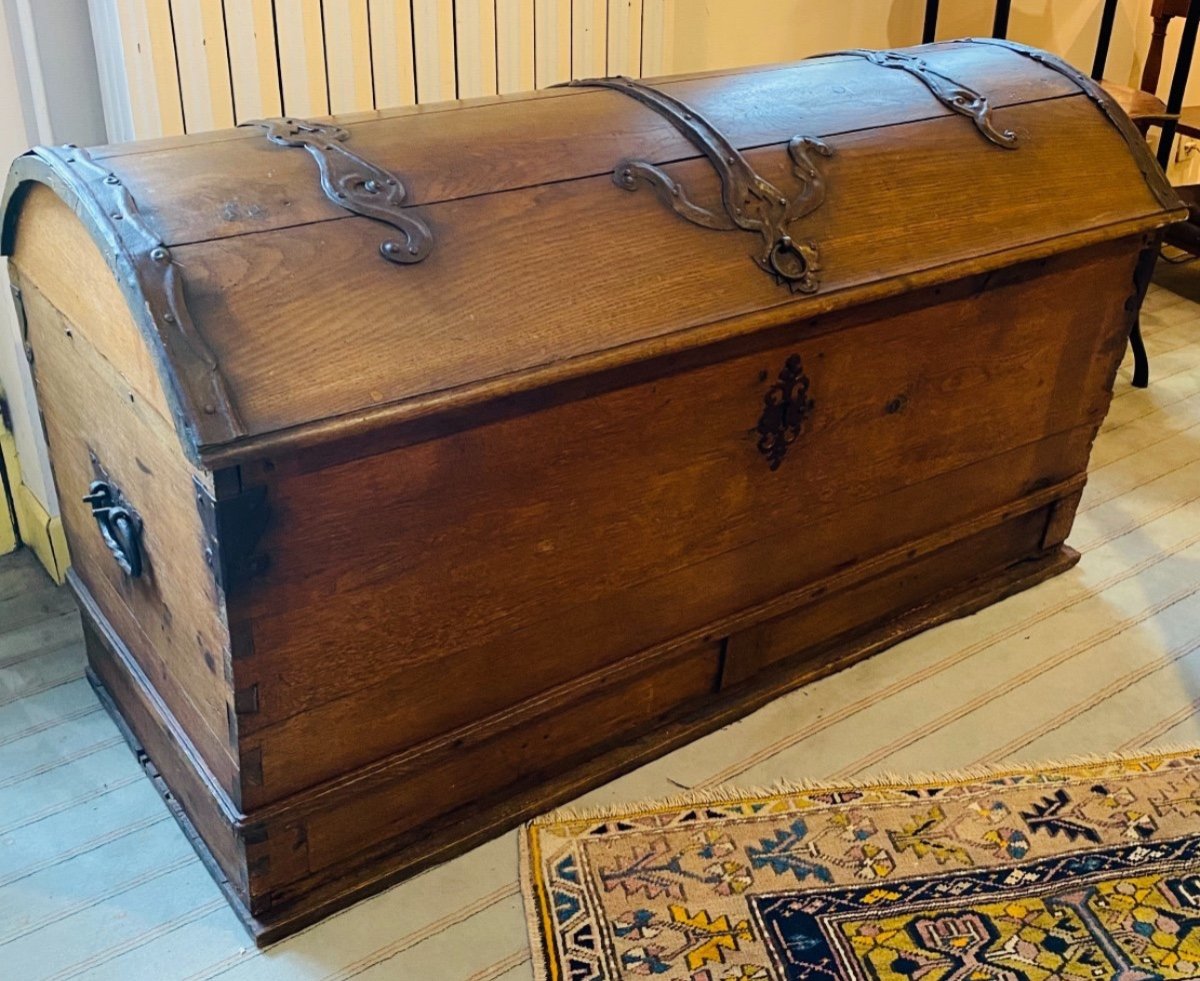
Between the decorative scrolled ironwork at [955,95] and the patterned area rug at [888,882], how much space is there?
973mm

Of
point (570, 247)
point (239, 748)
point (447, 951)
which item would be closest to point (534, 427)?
point (570, 247)

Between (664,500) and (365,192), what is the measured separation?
55cm

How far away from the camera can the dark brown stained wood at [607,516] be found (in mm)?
1369

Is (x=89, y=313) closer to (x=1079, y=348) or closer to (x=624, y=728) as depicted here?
(x=624, y=728)

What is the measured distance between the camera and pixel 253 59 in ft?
6.55

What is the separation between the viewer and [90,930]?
152 centimetres

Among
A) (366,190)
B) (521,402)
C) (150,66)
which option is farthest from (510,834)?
(150,66)

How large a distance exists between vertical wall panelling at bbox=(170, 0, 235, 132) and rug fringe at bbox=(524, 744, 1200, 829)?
1.23 metres

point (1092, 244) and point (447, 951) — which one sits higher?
point (1092, 244)

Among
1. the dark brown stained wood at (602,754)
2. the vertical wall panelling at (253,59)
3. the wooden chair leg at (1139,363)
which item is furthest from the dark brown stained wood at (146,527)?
the wooden chair leg at (1139,363)

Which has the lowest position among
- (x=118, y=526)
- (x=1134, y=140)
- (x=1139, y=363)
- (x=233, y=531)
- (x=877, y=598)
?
(x=1139, y=363)

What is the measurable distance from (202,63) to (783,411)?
1.09 metres

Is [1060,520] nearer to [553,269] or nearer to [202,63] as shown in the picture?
[553,269]

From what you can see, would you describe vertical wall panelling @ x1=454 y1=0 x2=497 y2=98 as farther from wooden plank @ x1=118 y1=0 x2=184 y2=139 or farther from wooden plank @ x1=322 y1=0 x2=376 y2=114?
wooden plank @ x1=118 y1=0 x2=184 y2=139
